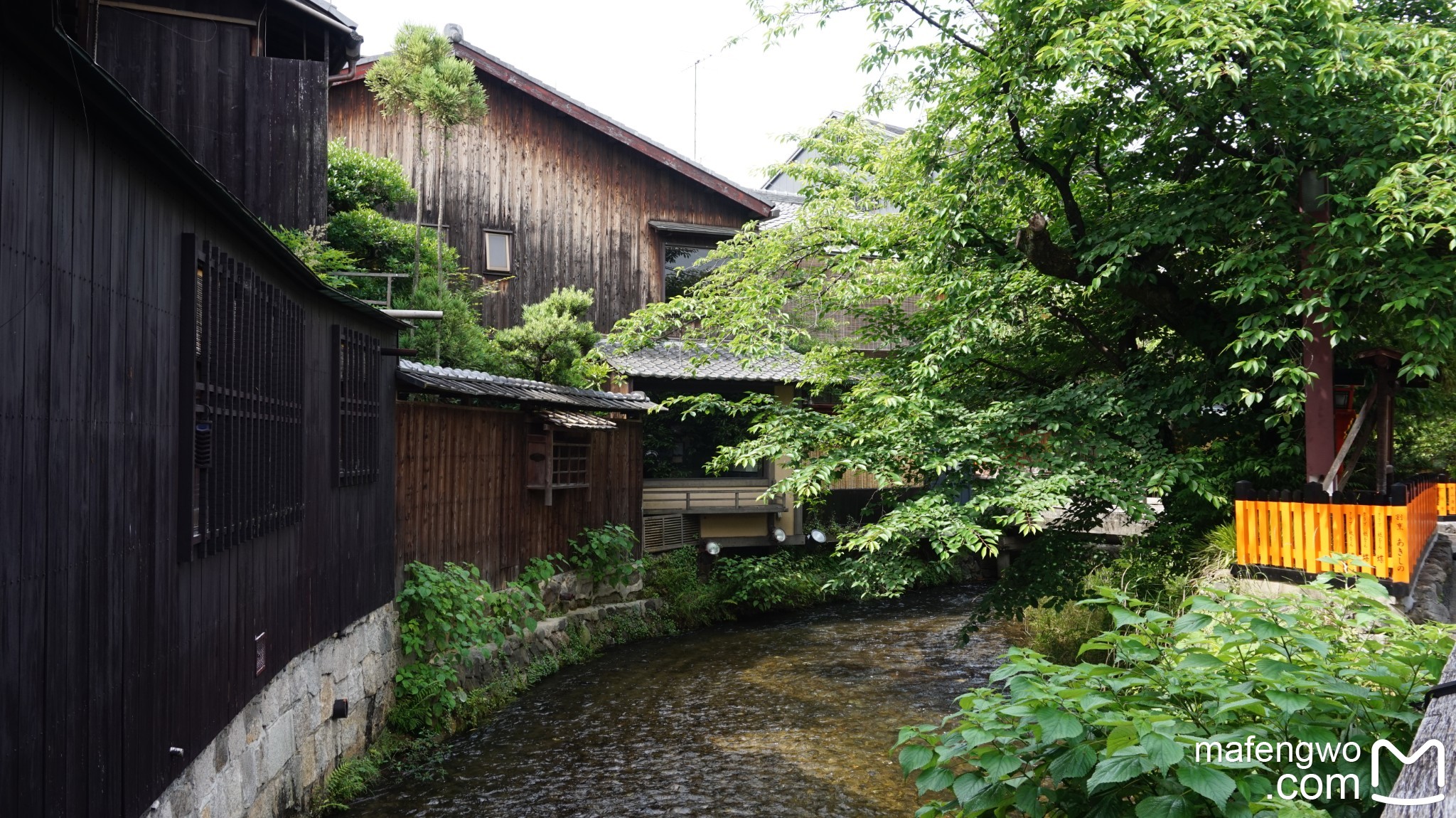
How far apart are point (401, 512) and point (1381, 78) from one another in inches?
382

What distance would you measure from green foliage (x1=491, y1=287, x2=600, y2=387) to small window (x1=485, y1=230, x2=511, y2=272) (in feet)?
12.9

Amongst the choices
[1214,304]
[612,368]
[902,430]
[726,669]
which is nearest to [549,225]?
[612,368]

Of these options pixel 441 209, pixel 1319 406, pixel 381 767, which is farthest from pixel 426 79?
pixel 1319 406

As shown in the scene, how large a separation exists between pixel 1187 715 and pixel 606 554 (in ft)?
39.1

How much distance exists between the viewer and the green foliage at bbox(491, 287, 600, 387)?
48.1 ft

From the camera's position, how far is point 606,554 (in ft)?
49.6

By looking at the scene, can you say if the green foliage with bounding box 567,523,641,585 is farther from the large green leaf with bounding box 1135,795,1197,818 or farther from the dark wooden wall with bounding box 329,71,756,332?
the large green leaf with bounding box 1135,795,1197,818

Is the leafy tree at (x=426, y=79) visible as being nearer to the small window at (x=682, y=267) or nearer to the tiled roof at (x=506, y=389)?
the tiled roof at (x=506, y=389)

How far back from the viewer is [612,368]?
17.2 metres

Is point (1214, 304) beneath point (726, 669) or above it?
above

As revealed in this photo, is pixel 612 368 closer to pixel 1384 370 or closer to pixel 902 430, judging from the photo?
pixel 902 430

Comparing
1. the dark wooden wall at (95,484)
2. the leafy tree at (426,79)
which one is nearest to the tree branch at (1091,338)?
the dark wooden wall at (95,484)

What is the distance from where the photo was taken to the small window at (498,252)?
1884cm

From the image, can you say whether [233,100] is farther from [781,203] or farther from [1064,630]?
[781,203]
